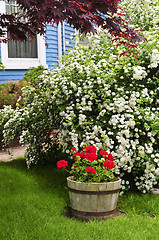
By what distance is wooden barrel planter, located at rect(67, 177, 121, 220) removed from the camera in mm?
3234

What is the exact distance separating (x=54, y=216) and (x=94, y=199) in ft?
1.70

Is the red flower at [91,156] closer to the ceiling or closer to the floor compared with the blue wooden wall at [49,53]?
closer to the floor

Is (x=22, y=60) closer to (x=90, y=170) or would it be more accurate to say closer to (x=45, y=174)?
(x=45, y=174)

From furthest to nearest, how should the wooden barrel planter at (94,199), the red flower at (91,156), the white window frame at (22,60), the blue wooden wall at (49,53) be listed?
1. the blue wooden wall at (49,53)
2. the white window frame at (22,60)
3. the red flower at (91,156)
4. the wooden barrel planter at (94,199)

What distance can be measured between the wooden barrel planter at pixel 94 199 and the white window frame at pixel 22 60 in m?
6.32

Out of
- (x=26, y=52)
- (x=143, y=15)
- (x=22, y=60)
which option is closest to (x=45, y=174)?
(x=143, y=15)

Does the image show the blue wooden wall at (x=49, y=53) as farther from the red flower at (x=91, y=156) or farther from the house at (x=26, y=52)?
the red flower at (x=91, y=156)

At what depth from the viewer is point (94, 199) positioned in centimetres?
325

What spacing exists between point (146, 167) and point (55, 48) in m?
6.92

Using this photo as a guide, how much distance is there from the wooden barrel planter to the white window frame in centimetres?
632

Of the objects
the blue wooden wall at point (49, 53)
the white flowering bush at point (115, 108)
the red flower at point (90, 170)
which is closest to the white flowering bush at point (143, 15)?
the white flowering bush at point (115, 108)

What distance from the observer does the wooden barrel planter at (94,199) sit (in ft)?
10.6

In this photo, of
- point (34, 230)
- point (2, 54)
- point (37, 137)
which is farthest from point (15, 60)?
point (34, 230)

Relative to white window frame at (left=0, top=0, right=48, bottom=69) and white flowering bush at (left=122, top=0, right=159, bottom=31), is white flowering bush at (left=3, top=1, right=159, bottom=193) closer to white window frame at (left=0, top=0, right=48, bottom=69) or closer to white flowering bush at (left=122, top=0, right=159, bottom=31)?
white flowering bush at (left=122, top=0, right=159, bottom=31)
